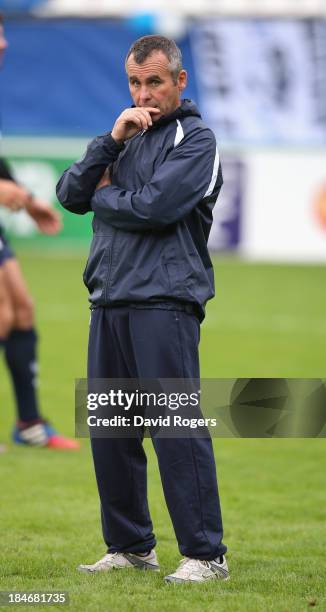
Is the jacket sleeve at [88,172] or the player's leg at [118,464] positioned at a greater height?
the jacket sleeve at [88,172]

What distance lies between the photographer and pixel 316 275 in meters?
18.4

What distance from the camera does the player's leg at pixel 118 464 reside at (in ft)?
15.1

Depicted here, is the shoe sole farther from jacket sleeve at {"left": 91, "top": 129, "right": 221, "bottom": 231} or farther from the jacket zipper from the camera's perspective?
jacket sleeve at {"left": 91, "top": 129, "right": 221, "bottom": 231}

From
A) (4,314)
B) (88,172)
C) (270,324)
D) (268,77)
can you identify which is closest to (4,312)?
(4,314)

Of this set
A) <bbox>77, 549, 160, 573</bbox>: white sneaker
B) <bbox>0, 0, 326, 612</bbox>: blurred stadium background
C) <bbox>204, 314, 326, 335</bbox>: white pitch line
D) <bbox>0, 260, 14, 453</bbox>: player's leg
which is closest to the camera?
<bbox>77, 549, 160, 573</bbox>: white sneaker

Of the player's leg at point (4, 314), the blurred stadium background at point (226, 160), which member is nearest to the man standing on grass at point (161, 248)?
the blurred stadium background at point (226, 160)

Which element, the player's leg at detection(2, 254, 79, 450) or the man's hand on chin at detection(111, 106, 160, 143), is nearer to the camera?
the man's hand on chin at detection(111, 106, 160, 143)

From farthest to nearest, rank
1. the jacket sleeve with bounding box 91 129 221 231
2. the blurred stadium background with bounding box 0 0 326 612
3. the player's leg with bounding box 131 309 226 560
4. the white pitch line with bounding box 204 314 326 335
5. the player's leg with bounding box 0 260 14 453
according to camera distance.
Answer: the white pitch line with bounding box 204 314 326 335
the blurred stadium background with bounding box 0 0 326 612
the player's leg with bounding box 0 260 14 453
the player's leg with bounding box 131 309 226 560
the jacket sleeve with bounding box 91 129 221 231

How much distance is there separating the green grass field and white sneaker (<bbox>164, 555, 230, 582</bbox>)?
6cm

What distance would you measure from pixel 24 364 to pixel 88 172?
135 inches

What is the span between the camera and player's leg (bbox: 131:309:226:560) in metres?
4.45

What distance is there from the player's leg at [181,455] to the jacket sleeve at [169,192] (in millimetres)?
338

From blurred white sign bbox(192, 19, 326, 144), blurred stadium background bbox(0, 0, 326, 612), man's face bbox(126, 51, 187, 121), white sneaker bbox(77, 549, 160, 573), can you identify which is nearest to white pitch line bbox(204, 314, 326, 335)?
blurred stadium background bbox(0, 0, 326, 612)

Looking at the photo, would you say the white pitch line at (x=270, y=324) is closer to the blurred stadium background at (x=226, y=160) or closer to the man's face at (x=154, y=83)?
the blurred stadium background at (x=226, y=160)
